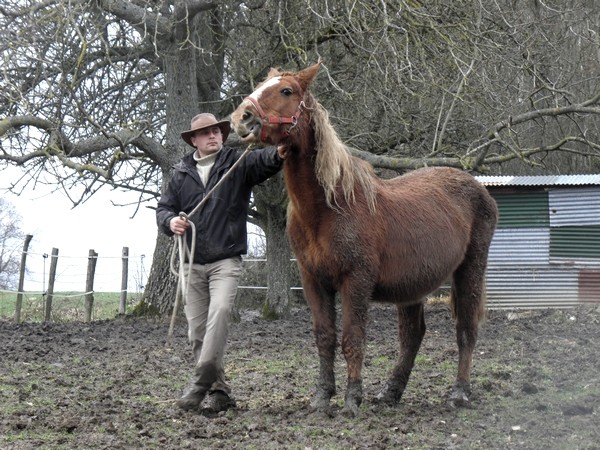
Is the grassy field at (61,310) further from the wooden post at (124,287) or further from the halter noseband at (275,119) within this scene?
the halter noseband at (275,119)

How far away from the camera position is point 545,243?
14.4 metres

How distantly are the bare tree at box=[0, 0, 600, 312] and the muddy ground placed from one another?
2413 mm

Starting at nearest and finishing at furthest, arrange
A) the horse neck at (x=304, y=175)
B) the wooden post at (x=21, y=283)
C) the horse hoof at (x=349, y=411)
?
the horse hoof at (x=349, y=411) < the horse neck at (x=304, y=175) < the wooden post at (x=21, y=283)

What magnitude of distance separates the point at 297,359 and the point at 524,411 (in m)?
3.65

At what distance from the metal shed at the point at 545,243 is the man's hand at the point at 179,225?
943cm

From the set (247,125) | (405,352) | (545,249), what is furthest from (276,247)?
(247,125)

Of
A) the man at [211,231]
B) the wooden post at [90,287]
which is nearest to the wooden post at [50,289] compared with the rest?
the wooden post at [90,287]

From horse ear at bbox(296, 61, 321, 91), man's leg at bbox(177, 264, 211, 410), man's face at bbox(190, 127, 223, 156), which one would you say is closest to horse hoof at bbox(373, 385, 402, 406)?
man's leg at bbox(177, 264, 211, 410)

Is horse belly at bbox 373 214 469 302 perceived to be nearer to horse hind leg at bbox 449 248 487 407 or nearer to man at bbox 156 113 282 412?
horse hind leg at bbox 449 248 487 407

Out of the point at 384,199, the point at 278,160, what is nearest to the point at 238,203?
the point at 278,160

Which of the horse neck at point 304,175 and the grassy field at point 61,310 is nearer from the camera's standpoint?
the horse neck at point 304,175

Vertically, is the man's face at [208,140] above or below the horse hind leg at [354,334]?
above

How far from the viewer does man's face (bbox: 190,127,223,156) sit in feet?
19.8

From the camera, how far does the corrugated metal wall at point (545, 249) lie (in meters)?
14.1
